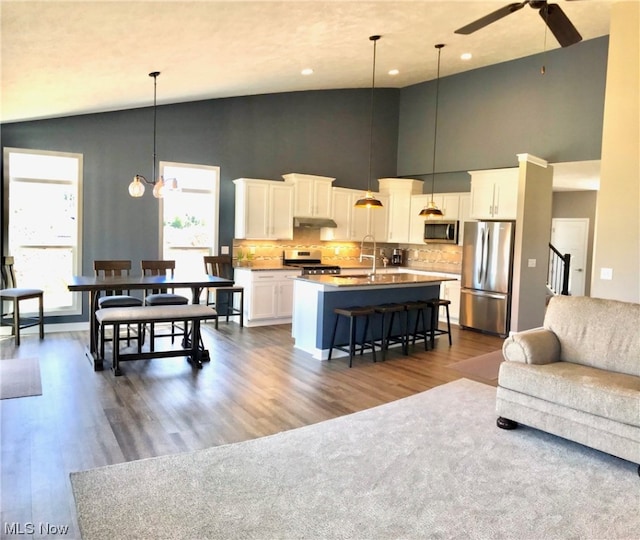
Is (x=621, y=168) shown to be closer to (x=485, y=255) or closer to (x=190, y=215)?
(x=485, y=255)

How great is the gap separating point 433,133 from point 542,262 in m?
3.09

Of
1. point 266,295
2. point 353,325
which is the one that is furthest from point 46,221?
point 353,325

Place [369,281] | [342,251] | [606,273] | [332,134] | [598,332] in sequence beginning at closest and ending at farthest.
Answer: [598,332]
[606,273]
[369,281]
[332,134]
[342,251]

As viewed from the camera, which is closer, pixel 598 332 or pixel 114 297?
pixel 598 332

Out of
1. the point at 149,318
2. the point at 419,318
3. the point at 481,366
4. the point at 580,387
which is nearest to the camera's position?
the point at 580,387

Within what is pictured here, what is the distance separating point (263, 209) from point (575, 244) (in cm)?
746

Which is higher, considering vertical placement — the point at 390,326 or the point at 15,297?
the point at 15,297

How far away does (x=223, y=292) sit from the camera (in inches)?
297

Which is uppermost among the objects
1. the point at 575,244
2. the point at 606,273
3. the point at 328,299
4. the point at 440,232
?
the point at 440,232

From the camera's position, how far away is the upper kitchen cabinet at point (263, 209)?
7.41 meters

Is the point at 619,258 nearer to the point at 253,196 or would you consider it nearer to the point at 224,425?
the point at 224,425

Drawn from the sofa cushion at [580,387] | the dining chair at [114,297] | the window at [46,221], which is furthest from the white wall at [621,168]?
the window at [46,221]

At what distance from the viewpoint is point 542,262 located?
755 centimetres

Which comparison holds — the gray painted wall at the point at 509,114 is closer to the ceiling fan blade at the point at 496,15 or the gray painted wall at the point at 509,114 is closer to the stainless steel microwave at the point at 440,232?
the stainless steel microwave at the point at 440,232
